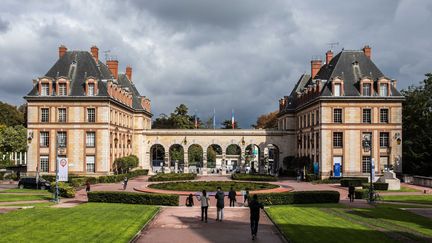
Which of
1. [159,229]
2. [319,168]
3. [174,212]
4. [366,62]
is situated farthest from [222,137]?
[159,229]

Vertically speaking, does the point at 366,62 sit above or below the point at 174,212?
above

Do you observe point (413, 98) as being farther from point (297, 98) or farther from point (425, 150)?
point (297, 98)

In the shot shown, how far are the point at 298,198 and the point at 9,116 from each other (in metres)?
96.3

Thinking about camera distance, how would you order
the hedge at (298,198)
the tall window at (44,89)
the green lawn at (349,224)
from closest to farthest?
the green lawn at (349,224) < the hedge at (298,198) < the tall window at (44,89)

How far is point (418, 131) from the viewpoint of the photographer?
237 ft

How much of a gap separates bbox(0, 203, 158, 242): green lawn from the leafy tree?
90.4 meters

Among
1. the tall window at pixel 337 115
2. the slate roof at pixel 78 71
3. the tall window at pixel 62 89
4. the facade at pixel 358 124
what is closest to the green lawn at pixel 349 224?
the facade at pixel 358 124

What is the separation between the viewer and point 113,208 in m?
33.7

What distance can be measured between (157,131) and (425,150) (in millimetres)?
45543

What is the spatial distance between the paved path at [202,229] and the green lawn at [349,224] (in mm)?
1099

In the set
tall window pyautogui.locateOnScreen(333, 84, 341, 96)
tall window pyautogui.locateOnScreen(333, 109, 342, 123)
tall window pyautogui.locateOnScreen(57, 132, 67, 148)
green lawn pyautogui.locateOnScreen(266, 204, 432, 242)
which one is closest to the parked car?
tall window pyautogui.locateOnScreen(57, 132, 67, 148)

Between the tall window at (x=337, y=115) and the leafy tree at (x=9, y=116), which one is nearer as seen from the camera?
the tall window at (x=337, y=115)

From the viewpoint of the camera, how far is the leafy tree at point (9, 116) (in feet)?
378

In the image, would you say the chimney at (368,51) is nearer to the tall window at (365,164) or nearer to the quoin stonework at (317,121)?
the quoin stonework at (317,121)
